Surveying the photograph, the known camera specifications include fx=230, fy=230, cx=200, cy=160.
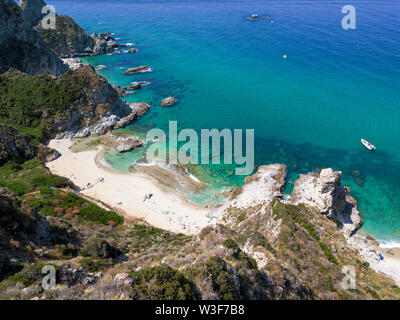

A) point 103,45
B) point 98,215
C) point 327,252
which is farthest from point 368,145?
point 103,45

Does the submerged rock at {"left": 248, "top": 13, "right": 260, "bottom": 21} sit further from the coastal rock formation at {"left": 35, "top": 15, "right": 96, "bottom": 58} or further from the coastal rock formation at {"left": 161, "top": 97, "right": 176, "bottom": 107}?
the coastal rock formation at {"left": 161, "top": 97, "right": 176, "bottom": 107}

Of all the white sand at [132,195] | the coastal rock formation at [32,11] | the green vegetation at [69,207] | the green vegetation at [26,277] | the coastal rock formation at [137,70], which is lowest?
the white sand at [132,195]

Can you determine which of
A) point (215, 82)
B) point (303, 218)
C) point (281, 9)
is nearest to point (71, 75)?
point (215, 82)

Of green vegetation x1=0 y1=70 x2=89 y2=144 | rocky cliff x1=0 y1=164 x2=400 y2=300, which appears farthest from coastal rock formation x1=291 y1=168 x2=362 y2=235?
green vegetation x1=0 y1=70 x2=89 y2=144

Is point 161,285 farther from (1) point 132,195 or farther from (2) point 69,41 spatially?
(2) point 69,41

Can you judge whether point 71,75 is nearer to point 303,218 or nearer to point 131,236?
point 131,236

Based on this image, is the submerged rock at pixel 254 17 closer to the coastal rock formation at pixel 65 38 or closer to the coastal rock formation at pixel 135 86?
the coastal rock formation at pixel 65 38

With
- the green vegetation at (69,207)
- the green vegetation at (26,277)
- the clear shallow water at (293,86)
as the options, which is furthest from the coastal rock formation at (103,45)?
the green vegetation at (26,277)
